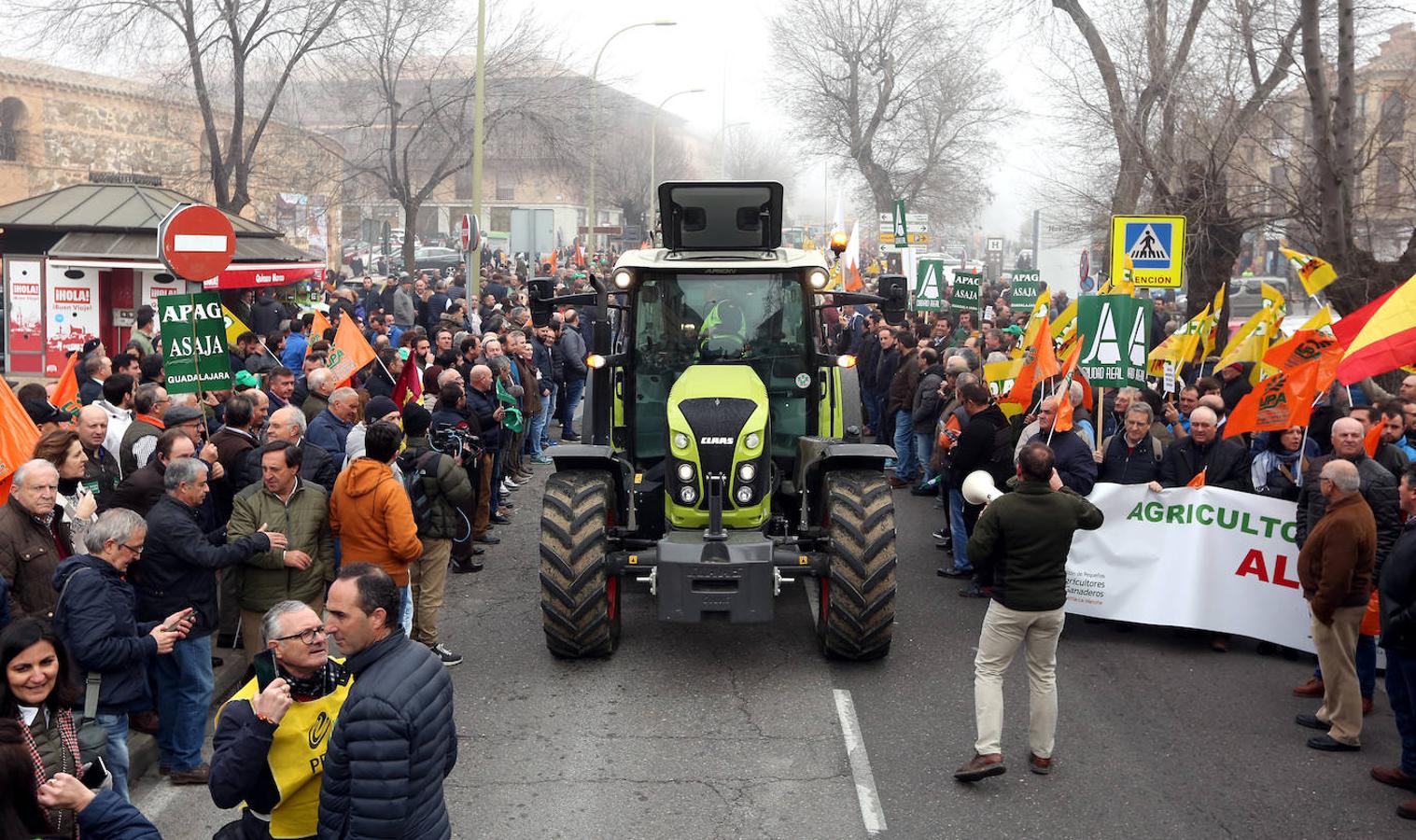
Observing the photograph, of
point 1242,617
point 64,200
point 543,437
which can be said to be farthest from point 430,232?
point 1242,617

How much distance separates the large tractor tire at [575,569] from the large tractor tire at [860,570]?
149cm

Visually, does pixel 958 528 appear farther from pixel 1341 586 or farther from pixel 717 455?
pixel 1341 586

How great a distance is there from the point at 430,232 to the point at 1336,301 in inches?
2522

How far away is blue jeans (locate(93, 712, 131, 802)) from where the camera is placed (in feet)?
19.6

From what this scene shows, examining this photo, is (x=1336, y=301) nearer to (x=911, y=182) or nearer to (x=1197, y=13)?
(x=1197, y=13)

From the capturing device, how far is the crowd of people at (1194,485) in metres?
7.01

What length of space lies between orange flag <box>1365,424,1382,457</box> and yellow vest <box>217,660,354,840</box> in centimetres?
791

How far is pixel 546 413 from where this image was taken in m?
17.7

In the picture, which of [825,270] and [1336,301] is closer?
[825,270]

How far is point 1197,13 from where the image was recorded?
20.5 metres

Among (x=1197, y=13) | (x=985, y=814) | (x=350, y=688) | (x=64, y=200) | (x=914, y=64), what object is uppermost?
(x=914, y=64)

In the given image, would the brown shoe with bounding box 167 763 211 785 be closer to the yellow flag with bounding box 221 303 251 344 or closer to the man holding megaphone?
the man holding megaphone

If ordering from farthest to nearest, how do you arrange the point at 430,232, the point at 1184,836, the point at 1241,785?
the point at 430,232, the point at 1241,785, the point at 1184,836

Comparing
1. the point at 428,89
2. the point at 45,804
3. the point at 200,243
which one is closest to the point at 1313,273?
the point at 200,243
